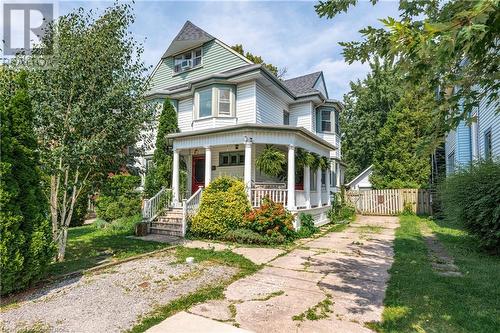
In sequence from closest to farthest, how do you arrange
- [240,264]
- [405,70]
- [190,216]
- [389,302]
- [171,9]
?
[405,70], [389,302], [240,264], [171,9], [190,216]

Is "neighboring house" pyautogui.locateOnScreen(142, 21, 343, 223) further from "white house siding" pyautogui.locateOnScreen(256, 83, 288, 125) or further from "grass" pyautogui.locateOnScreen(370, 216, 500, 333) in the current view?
"grass" pyautogui.locateOnScreen(370, 216, 500, 333)

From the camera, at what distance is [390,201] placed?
60.1 feet

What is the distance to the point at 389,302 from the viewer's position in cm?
431

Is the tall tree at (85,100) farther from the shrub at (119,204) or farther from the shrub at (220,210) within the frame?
the shrub at (119,204)

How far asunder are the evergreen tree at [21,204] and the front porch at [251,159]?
644cm

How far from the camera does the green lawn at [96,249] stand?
6.44 metres

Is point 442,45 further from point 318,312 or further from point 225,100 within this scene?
point 225,100

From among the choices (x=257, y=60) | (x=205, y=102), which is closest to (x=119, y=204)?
(x=205, y=102)

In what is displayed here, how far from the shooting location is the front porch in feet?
34.7

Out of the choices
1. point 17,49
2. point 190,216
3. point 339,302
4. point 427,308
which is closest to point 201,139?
point 190,216

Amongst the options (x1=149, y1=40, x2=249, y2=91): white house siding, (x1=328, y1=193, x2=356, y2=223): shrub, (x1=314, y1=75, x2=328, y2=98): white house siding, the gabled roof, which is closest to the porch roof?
(x1=149, y1=40, x2=249, y2=91): white house siding

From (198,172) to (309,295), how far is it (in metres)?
10.6

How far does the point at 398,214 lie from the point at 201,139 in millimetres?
13166

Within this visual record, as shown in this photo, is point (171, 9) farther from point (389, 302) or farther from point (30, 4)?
point (389, 302)
